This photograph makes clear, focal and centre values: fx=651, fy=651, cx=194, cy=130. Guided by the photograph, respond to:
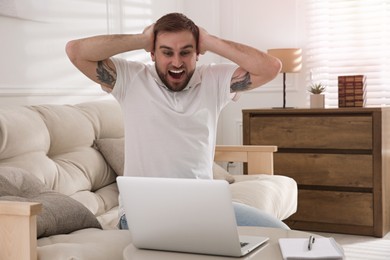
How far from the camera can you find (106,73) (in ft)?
7.41

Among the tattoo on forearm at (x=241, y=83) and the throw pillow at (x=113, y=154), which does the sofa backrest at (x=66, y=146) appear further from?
the tattoo on forearm at (x=241, y=83)

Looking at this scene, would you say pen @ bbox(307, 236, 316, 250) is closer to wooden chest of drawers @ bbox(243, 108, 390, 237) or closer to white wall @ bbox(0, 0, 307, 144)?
white wall @ bbox(0, 0, 307, 144)

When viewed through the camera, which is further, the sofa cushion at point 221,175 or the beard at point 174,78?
the sofa cushion at point 221,175

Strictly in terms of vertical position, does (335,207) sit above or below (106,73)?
below

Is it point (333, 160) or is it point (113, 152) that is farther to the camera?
point (333, 160)

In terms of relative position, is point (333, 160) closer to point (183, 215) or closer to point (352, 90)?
point (352, 90)

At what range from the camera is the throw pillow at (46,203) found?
6.66 ft

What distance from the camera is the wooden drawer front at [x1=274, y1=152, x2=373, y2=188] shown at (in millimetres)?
4078

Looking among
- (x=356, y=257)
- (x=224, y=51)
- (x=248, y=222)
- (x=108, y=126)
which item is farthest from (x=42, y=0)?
(x=356, y=257)

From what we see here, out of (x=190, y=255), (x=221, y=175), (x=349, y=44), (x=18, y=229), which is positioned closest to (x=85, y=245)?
(x=18, y=229)

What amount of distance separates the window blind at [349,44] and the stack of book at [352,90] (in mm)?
290

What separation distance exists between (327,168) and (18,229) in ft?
9.26

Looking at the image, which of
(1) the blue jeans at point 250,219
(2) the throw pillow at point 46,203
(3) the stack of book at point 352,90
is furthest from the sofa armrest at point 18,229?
(3) the stack of book at point 352,90

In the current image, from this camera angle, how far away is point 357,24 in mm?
4586
